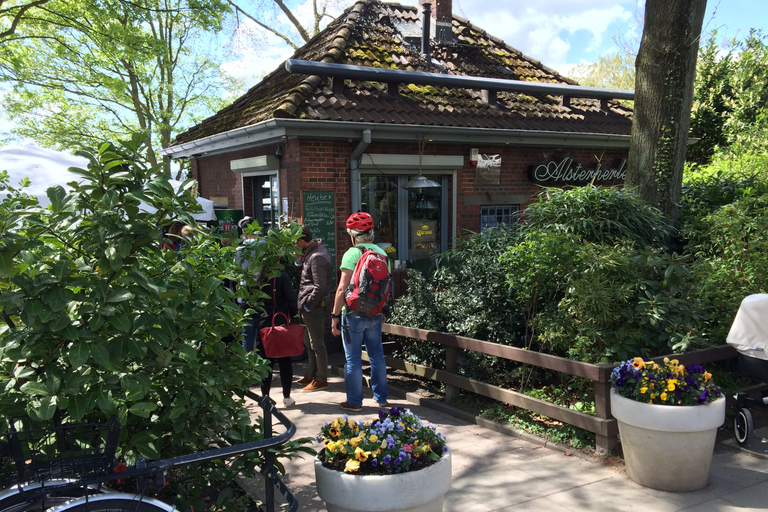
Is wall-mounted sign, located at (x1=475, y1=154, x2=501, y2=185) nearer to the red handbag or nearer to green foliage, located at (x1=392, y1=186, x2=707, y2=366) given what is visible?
green foliage, located at (x1=392, y1=186, x2=707, y2=366)

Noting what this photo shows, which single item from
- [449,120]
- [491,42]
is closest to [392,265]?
[449,120]

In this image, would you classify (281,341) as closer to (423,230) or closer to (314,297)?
(314,297)

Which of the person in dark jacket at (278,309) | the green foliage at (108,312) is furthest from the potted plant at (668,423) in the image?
the person in dark jacket at (278,309)

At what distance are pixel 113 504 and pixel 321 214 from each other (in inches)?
249

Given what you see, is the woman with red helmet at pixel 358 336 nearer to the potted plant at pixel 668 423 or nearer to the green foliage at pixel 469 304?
the green foliage at pixel 469 304

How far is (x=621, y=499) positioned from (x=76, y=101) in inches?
1072

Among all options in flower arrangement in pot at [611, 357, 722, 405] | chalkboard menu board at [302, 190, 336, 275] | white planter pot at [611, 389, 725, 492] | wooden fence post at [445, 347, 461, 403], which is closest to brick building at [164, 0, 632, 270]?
chalkboard menu board at [302, 190, 336, 275]

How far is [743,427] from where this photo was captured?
189 inches

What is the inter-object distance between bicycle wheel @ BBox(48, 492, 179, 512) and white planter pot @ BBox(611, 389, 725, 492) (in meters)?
3.05

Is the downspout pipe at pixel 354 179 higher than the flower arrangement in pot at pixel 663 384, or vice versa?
the downspout pipe at pixel 354 179

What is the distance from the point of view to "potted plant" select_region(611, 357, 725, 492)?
13.0ft

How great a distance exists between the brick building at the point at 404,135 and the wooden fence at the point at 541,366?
2.52 m

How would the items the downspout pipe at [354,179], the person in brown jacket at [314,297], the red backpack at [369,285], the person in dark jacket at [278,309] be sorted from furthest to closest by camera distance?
1. the downspout pipe at [354,179]
2. the person in brown jacket at [314,297]
3. the person in dark jacket at [278,309]
4. the red backpack at [369,285]

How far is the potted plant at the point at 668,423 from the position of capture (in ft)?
13.0
